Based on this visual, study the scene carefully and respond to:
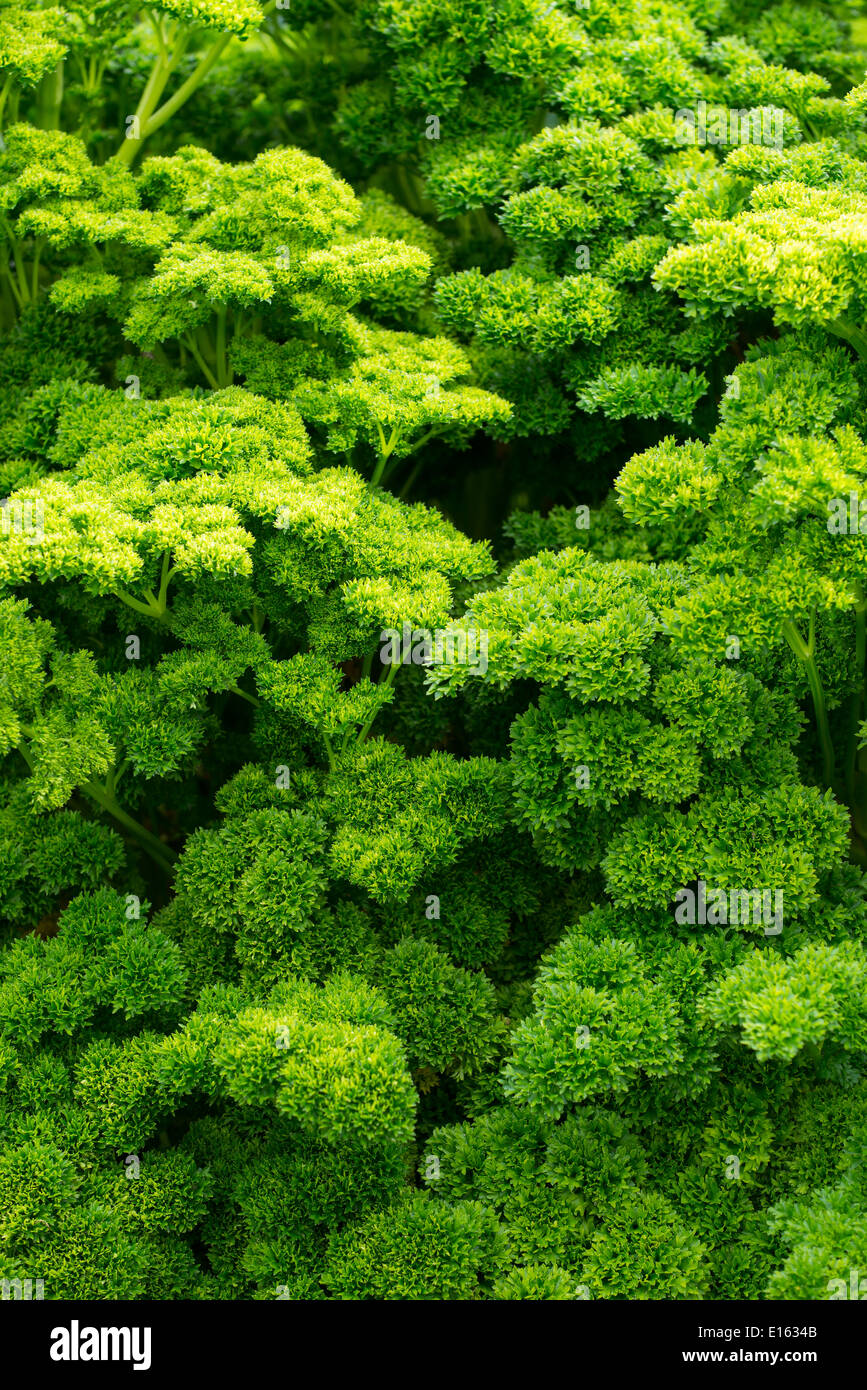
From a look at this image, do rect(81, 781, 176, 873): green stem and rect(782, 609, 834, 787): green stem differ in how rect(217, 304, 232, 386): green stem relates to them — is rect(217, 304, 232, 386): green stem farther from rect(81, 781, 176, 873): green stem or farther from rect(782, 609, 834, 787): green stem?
rect(782, 609, 834, 787): green stem

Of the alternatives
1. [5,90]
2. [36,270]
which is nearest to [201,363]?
[36,270]

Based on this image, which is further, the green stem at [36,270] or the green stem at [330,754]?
the green stem at [36,270]

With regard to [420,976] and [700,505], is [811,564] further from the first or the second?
[420,976]

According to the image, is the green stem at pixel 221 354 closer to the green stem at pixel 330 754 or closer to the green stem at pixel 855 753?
the green stem at pixel 330 754

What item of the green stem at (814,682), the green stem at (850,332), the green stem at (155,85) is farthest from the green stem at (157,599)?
the green stem at (850,332)

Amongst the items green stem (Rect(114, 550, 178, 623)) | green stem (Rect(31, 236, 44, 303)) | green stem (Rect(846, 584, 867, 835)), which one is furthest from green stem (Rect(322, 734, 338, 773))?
green stem (Rect(31, 236, 44, 303))
